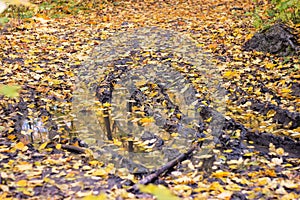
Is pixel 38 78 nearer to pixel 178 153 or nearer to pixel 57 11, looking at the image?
pixel 178 153

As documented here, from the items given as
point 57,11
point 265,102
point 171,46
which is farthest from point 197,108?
point 57,11

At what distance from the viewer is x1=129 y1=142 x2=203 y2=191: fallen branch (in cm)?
296

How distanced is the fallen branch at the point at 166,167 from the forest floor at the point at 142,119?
5cm

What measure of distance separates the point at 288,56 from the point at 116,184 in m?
3.72

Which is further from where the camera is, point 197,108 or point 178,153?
point 197,108

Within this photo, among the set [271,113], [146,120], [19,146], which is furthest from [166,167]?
[271,113]

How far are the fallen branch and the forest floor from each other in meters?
0.05

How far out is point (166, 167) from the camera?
126 inches

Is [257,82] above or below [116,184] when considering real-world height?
above

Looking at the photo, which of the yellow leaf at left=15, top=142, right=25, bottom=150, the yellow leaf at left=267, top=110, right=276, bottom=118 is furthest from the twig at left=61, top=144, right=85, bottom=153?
the yellow leaf at left=267, top=110, right=276, bottom=118

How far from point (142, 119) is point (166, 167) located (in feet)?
3.69

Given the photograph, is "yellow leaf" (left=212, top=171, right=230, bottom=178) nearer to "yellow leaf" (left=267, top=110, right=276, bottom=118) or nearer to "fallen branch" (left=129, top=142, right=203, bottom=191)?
"fallen branch" (left=129, top=142, right=203, bottom=191)

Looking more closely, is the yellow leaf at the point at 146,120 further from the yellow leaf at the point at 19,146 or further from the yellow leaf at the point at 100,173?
the yellow leaf at the point at 19,146

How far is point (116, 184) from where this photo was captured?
9.66 feet
